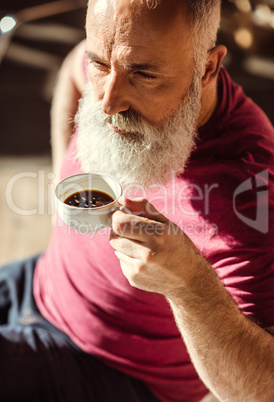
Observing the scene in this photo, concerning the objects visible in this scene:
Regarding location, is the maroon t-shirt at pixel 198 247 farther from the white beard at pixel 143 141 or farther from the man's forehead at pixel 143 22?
the man's forehead at pixel 143 22

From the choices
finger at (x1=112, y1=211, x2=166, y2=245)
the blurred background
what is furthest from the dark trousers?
the blurred background

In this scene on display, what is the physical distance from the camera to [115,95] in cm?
100

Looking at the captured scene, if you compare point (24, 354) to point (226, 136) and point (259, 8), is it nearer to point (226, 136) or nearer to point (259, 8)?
point (226, 136)

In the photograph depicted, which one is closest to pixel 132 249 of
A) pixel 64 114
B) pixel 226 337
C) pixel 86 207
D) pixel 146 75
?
pixel 86 207

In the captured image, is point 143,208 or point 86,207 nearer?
point 143,208

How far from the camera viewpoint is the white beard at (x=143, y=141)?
1049mm

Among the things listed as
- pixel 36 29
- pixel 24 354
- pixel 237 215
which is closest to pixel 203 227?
pixel 237 215

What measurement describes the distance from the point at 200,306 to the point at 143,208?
0.23 meters

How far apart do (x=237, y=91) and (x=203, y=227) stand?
1.30 feet

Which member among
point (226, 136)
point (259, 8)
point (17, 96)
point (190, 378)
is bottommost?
point (190, 378)

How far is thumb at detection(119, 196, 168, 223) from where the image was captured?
33.1 inches

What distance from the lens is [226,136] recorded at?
1090mm

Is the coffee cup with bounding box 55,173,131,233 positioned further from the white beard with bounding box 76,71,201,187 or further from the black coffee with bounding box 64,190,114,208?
the white beard with bounding box 76,71,201,187

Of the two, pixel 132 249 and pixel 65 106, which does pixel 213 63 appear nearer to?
pixel 132 249
